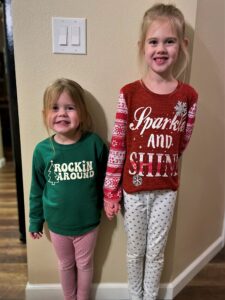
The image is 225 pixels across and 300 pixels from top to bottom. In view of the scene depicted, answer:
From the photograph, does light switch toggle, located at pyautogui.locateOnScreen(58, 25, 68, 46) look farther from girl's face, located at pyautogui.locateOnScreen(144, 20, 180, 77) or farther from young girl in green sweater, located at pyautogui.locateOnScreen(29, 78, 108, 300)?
girl's face, located at pyautogui.locateOnScreen(144, 20, 180, 77)

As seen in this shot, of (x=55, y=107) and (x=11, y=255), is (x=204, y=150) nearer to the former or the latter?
(x=55, y=107)

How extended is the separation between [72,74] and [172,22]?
1.33 feet

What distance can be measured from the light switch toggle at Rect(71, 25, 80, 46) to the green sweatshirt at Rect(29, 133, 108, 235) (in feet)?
→ 1.12

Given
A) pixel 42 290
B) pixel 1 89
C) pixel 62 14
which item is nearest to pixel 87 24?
pixel 62 14

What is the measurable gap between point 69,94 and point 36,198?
446 mm

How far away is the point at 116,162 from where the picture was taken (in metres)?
1.06

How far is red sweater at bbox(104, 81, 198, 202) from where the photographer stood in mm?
1005

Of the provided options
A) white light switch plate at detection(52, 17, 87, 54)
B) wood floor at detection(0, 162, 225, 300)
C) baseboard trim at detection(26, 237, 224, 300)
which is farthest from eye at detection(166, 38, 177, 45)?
wood floor at detection(0, 162, 225, 300)

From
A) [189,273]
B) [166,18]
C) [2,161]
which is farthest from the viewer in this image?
[2,161]

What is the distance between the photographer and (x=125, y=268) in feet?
4.44

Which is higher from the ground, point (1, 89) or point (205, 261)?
point (1, 89)

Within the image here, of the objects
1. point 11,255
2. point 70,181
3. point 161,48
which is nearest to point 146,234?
point 70,181

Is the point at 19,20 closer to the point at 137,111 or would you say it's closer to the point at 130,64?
the point at 130,64

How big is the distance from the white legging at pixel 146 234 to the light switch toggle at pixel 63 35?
62 centimetres
